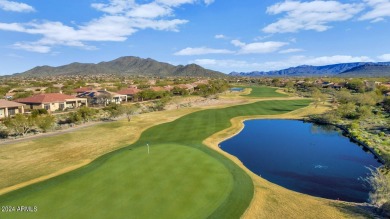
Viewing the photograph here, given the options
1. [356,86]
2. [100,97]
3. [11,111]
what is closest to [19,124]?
[11,111]

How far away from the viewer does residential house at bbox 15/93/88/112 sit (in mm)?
70625

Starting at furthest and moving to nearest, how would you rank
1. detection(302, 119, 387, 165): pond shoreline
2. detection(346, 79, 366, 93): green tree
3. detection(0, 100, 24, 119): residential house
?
detection(346, 79, 366, 93): green tree, detection(0, 100, 24, 119): residential house, detection(302, 119, 387, 165): pond shoreline

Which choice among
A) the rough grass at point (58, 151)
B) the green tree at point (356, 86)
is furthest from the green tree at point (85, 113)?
the green tree at point (356, 86)

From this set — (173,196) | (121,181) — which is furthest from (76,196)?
(173,196)

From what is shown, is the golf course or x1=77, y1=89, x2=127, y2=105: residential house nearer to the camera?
the golf course

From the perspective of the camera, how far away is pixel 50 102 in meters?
71.9

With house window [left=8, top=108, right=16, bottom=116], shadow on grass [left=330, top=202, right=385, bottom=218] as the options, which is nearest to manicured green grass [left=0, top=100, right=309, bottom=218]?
shadow on grass [left=330, top=202, right=385, bottom=218]

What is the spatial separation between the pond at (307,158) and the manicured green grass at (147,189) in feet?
18.4

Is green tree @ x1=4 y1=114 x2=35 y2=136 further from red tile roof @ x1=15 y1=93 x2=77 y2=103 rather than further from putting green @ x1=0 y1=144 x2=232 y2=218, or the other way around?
red tile roof @ x1=15 y1=93 x2=77 y2=103

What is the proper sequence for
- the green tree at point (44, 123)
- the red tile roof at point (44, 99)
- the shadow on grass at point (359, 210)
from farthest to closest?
1. the red tile roof at point (44, 99)
2. the green tree at point (44, 123)
3. the shadow on grass at point (359, 210)

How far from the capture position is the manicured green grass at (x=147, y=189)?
65.1 feet

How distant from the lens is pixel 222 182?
25.4 meters

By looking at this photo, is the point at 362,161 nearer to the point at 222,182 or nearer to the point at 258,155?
the point at 258,155

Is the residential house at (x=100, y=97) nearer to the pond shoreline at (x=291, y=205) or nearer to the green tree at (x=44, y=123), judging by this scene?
the green tree at (x=44, y=123)
